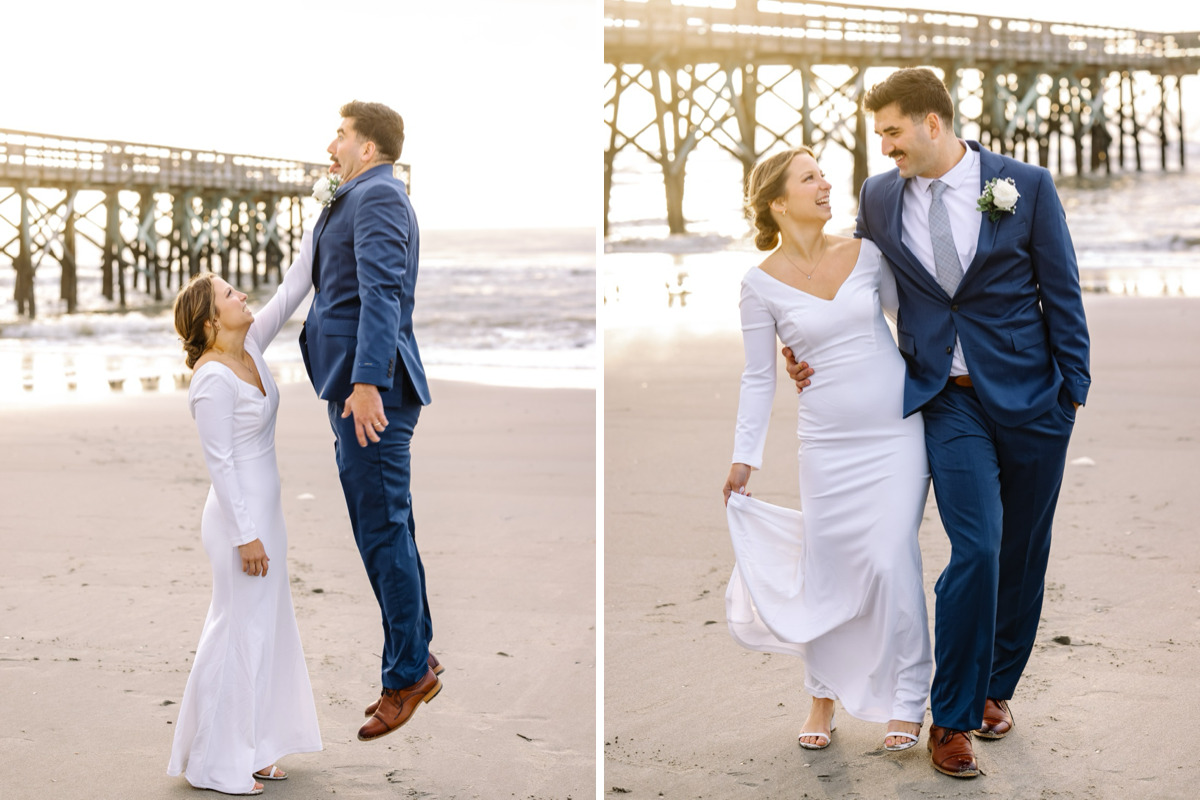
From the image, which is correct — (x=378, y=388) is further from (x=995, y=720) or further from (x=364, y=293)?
(x=995, y=720)

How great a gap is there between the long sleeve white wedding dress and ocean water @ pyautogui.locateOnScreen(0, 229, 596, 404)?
30.9 feet

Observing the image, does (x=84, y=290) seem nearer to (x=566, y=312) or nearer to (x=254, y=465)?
(x=566, y=312)

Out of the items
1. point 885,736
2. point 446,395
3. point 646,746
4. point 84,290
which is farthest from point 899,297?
point 84,290

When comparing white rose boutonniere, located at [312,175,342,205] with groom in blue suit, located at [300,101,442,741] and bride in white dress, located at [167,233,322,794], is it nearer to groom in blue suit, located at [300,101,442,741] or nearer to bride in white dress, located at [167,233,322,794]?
groom in blue suit, located at [300,101,442,741]

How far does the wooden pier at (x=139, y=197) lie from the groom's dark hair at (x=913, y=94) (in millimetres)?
23264

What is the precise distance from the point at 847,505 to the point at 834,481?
8 centimetres

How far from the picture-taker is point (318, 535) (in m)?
6.45

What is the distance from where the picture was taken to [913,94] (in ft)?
11.4

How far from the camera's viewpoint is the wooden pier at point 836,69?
24688 mm

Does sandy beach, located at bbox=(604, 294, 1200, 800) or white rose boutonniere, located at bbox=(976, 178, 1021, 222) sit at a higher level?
white rose boutonniere, located at bbox=(976, 178, 1021, 222)

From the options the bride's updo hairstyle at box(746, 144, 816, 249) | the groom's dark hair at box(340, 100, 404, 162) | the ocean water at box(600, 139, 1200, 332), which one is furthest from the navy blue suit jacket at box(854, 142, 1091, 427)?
the ocean water at box(600, 139, 1200, 332)

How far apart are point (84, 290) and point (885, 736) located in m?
39.9

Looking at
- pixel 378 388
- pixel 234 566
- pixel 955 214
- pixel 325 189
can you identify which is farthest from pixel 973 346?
pixel 234 566

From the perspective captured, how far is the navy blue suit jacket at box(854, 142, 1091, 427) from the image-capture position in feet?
11.3
